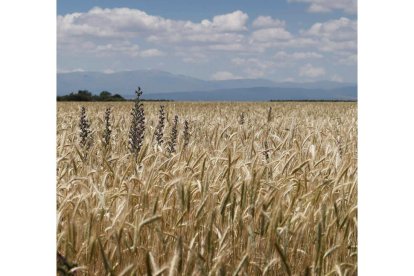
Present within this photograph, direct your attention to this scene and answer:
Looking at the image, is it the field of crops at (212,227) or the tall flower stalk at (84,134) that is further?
the tall flower stalk at (84,134)

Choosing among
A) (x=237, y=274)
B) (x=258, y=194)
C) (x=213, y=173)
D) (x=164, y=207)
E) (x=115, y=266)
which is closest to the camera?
(x=237, y=274)

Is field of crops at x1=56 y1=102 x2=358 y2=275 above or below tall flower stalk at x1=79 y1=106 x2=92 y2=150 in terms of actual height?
below

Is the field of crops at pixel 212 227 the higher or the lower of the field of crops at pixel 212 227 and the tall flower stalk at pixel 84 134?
the lower

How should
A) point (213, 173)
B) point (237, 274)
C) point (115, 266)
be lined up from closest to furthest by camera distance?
point (237, 274) → point (115, 266) → point (213, 173)

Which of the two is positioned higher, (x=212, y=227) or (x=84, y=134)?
(x=84, y=134)

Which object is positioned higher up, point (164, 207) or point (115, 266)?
point (164, 207)

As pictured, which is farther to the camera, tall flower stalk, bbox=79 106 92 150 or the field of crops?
tall flower stalk, bbox=79 106 92 150

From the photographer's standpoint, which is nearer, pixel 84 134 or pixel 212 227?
pixel 212 227
